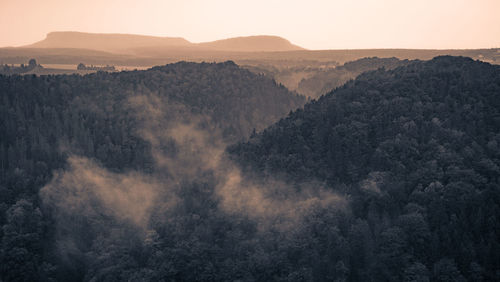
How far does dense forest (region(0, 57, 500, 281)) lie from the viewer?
62.3 meters

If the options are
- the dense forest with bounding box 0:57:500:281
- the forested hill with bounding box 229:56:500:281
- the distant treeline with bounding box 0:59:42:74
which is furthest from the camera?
the distant treeline with bounding box 0:59:42:74

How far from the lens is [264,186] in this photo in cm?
8331

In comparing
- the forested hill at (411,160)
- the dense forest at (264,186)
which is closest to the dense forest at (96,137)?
the dense forest at (264,186)

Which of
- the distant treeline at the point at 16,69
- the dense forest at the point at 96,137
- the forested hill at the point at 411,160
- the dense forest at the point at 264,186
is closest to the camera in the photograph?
the forested hill at the point at 411,160

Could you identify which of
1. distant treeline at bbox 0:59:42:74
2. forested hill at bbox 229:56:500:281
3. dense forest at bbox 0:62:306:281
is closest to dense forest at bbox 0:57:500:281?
forested hill at bbox 229:56:500:281

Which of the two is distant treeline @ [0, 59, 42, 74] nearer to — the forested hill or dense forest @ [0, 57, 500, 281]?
dense forest @ [0, 57, 500, 281]

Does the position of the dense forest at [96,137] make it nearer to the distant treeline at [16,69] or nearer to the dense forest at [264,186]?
the dense forest at [264,186]

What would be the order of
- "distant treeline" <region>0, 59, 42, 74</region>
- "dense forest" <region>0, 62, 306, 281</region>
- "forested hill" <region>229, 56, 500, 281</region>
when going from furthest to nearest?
"distant treeline" <region>0, 59, 42, 74</region> < "dense forest" <region>0, 62, 306, 281</region> < "forested hill" <region>229, 56, 500, 281</region>

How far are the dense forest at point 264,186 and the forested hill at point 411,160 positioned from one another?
0.28 meters

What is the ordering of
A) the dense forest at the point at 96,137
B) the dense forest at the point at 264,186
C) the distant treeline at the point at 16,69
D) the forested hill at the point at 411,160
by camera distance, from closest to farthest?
the forested hill at the point at 411,160 → the dense forest at the point at 264,186 → the dense forest at the point at 96,137 → the distant treeline at the point at 16,69

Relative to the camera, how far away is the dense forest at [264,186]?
62.3 metres

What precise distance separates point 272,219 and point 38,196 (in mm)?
47582

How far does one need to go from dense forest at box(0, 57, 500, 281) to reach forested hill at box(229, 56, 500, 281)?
282 millimetres

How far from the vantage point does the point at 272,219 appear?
73.9 metres
